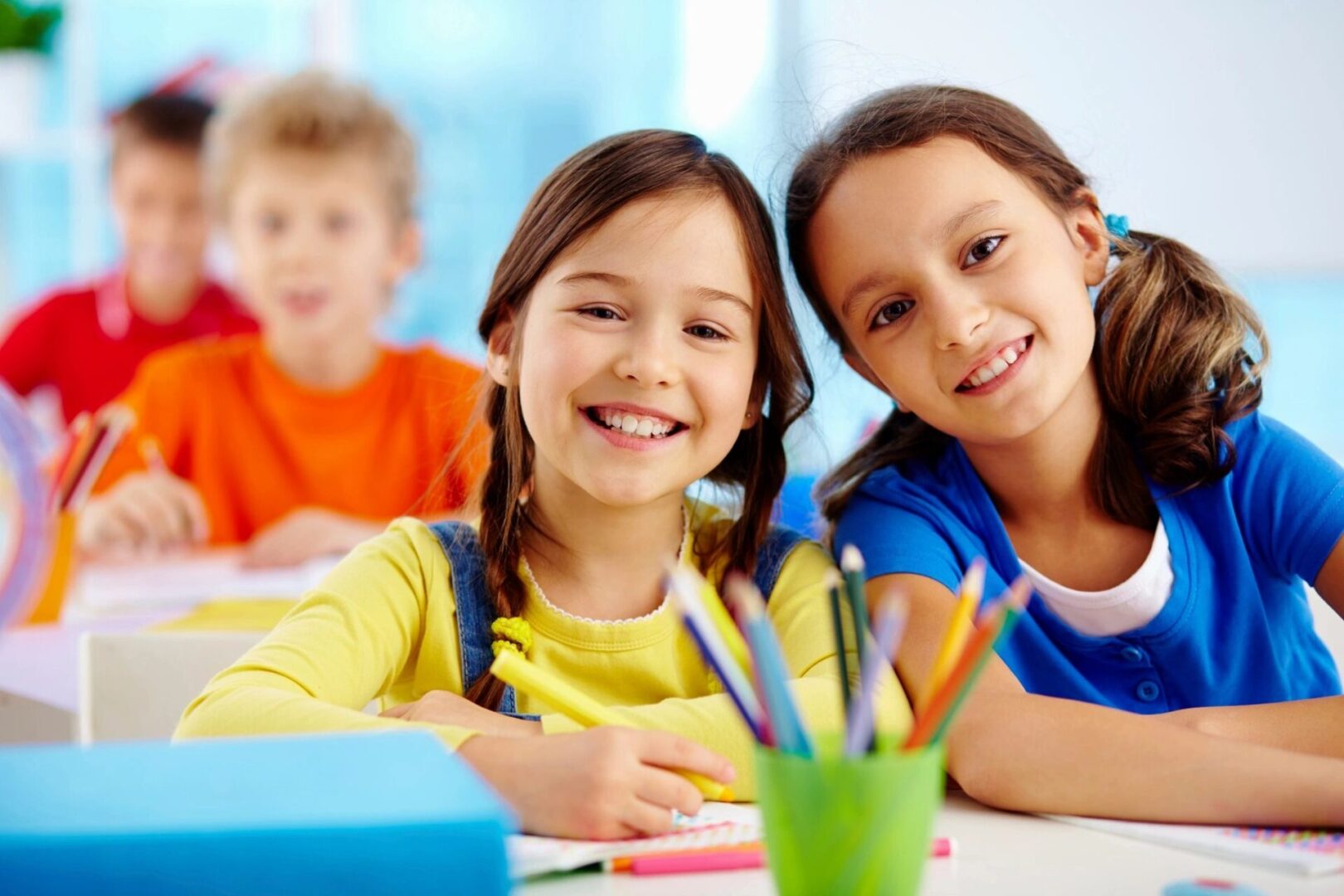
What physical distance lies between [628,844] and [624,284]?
408 millimetres

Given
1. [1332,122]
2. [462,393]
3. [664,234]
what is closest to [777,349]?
[664,234]

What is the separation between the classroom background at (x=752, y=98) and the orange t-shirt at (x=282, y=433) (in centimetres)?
51

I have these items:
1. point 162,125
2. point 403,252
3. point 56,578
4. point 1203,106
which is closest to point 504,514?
point 56,578

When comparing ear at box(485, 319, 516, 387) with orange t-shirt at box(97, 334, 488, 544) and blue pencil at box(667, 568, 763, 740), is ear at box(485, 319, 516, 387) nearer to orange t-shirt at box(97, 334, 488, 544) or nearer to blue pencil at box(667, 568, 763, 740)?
blue pencil at box(667, 568, 763, 740)

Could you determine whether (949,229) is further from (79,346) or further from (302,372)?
Answer: (79,346)

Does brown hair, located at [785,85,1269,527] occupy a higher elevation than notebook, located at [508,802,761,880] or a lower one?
higher

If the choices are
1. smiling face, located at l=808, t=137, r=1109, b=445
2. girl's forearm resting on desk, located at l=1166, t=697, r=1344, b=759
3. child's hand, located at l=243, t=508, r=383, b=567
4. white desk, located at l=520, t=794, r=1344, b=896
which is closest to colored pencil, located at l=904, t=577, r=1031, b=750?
white desk, located at l=520, t=794, r=1344, b=896

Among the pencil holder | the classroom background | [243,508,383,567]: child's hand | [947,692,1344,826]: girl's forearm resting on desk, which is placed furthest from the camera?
the classroom background

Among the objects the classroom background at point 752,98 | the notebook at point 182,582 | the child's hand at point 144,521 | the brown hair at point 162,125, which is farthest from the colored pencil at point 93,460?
the brown hair at point 162,125

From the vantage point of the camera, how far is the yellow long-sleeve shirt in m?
0.77

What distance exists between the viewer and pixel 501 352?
104 cm

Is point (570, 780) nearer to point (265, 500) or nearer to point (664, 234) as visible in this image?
point (664, 234)

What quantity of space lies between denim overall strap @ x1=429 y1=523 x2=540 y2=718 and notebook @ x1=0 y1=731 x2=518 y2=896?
0.41 meters

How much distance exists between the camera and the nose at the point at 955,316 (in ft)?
3.10
